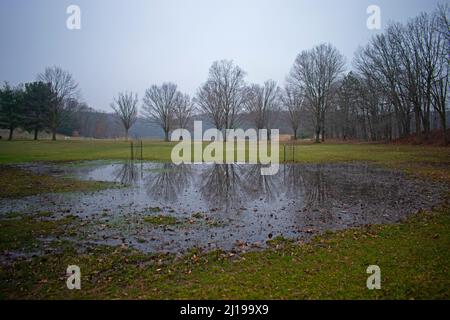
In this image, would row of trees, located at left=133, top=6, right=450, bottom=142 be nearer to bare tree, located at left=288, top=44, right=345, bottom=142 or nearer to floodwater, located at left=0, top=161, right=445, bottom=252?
bare tree, located at left=288, top=44, right=345, bottom=142

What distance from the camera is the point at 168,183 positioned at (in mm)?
15602

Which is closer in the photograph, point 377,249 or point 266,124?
point 377,249

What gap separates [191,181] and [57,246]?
9711mm

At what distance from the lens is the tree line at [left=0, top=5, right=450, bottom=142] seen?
41.1 m

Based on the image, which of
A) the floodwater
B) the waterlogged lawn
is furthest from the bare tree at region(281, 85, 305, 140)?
the floodwater

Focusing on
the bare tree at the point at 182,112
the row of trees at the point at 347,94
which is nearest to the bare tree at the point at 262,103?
the row of trees at the point at 347,94

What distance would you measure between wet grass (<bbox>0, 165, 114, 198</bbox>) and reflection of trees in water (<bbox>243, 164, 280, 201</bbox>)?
767 centimetres

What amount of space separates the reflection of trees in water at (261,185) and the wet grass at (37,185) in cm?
767

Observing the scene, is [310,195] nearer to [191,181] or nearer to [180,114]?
[191,181]

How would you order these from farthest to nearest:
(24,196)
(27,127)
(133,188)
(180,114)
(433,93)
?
(180,114) < (27,127) < (433,93) < (133,188) < (24,196)

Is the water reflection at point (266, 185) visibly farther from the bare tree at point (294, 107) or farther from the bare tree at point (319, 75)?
the bare tree at point (294, 107)

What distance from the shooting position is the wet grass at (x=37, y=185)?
42.1ft
